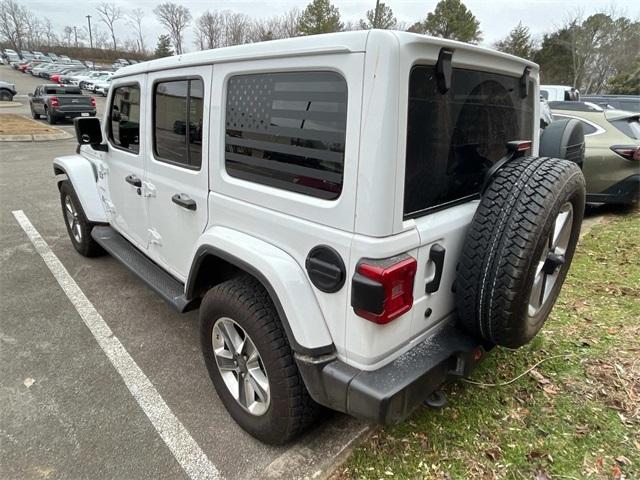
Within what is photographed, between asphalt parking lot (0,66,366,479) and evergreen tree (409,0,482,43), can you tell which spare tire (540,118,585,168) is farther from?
evergreen tree (409,0,482,43)

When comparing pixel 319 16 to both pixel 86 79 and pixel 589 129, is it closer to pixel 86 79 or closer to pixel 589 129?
pixel 86 79

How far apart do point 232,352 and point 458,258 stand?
1286mm

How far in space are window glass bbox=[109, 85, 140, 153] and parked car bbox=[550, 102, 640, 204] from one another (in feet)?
17.2

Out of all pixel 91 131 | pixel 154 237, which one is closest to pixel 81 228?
pixel 91 131

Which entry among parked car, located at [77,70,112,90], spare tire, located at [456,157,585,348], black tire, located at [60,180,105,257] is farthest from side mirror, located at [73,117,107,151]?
parked car, located at [77,70,112,90]

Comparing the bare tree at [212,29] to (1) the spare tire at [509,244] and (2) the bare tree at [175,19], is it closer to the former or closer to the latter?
(2) the bare tree at [175,19]

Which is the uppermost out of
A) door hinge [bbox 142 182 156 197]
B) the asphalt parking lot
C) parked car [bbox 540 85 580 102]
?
parked car [bbox 540 85 580 102]

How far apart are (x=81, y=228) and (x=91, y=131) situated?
46.8 inches

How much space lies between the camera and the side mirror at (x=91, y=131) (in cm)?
371

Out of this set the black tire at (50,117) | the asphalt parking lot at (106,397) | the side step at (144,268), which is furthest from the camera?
the black tire at (50,117)

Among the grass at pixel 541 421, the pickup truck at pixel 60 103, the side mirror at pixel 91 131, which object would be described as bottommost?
the grass at pixel 541 421

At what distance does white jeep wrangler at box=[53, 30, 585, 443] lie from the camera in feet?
5.18

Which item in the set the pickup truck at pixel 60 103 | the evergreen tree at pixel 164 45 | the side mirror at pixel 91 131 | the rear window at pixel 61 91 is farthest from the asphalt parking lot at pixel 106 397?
the evergreen tree at pixel 164 45

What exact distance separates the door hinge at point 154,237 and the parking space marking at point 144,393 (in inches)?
31.4
